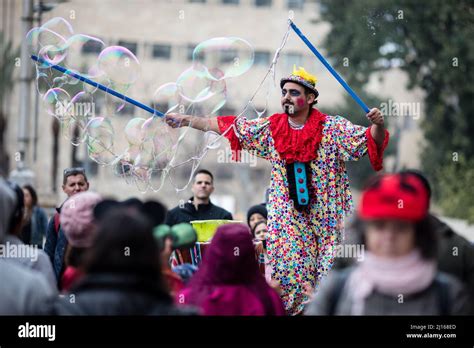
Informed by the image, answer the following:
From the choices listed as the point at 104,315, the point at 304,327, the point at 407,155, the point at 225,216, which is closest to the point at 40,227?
the point at 225,216

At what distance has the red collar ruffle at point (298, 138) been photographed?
8.64m

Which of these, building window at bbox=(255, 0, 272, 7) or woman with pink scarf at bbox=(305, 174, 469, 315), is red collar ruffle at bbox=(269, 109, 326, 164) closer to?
woman with pink scarf at bbox=(305, 174, 469, 315)

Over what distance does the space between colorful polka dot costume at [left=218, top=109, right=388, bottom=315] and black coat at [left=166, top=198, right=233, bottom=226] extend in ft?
5.01

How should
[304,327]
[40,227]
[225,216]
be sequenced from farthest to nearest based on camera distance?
1. [40,227]
2. [225,216]
3. [304,327]

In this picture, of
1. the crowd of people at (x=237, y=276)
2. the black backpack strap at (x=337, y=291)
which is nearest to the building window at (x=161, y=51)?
the crowd of people at (x=237, y=276)

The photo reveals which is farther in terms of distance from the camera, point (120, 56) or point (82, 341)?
point (120, 56)

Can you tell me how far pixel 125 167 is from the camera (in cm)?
964

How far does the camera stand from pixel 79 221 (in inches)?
257

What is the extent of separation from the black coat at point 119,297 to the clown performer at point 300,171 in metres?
3.90

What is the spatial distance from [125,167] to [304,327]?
3921 mm

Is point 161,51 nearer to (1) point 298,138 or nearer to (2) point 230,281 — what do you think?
(1) point 298,138

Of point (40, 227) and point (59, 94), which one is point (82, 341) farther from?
point (40, 227)

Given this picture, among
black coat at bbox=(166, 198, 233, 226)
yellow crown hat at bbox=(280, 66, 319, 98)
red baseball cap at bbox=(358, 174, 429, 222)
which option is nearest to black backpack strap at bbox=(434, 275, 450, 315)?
red baseball cap at bbox=(358, 174, 429, 222)

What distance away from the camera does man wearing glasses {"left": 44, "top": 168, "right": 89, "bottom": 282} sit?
8.71 m
